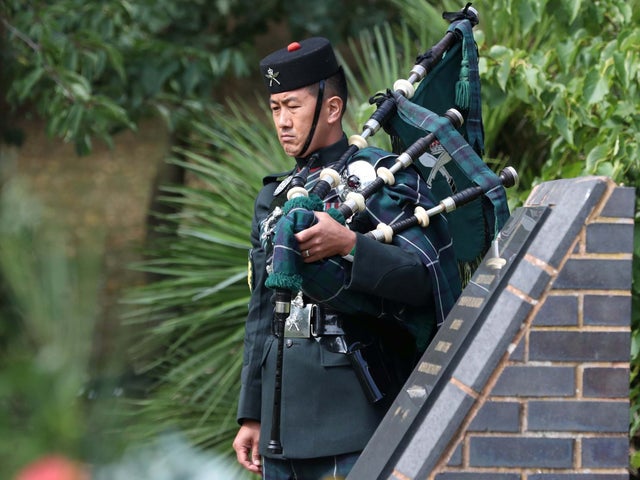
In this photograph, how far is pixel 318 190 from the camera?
2564 mm

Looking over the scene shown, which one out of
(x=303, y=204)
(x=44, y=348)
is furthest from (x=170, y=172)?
(x=44, y=348)

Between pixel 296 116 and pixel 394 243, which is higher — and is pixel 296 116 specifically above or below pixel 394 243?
above

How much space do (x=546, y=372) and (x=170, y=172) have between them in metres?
5.66

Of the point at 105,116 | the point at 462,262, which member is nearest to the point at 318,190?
the point at 462,262

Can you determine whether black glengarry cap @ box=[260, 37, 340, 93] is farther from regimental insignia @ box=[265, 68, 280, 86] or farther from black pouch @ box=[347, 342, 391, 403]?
black pouch @ box=[347, 342, 391, 403]

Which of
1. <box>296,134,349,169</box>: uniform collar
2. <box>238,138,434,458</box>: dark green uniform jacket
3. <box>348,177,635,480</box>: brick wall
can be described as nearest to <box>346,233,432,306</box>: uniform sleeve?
<box>238,138,434,458</box>: dark green uniform jacket

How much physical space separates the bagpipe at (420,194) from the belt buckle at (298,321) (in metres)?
0.04

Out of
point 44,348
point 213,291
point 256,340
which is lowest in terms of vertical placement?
point 213,291

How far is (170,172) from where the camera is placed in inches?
303

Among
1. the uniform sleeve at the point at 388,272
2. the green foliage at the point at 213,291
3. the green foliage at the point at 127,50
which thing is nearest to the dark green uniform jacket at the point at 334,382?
the uniform sleeve at the point at 388,272

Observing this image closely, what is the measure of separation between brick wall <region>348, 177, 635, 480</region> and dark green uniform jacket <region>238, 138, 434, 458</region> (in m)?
0.24

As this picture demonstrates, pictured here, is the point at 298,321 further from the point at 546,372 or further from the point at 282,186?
the point at 546,372

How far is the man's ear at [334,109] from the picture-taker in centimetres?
280

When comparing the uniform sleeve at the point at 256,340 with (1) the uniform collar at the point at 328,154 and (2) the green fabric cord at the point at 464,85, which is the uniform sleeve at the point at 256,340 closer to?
(1) the uniform collar at the point at 328,154
